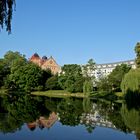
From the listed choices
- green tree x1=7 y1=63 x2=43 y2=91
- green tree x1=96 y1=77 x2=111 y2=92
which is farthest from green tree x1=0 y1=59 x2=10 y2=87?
green tree x1=96 y1=77 x2=111 y2=92

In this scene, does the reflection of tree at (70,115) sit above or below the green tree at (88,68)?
below

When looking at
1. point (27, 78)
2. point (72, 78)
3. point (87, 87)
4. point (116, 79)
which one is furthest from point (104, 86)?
point (27, 78)

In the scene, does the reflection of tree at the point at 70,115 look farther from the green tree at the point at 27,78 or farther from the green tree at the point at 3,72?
the green tree at the point at 3,72

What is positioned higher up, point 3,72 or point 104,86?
point 3,72

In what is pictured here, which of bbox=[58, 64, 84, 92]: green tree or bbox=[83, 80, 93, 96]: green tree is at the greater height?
bbox=[58, 64, 84, 92]: green tree

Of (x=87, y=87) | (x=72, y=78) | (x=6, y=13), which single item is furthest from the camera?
(x=72, y=78)

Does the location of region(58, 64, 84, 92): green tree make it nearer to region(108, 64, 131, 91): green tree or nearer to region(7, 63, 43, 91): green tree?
region(7, 63, 43, 91): green tree

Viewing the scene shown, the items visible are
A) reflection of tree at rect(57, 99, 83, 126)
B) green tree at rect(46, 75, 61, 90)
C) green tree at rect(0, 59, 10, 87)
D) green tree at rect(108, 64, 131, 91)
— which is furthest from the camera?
green tree at rect(0, 59, 10, 87)

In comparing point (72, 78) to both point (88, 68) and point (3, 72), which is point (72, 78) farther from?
point (3, 72)

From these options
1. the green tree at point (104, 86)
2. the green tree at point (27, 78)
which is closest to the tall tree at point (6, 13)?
the green tree at point (104, 86)

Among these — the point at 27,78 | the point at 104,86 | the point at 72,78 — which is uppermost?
the point at 27,78

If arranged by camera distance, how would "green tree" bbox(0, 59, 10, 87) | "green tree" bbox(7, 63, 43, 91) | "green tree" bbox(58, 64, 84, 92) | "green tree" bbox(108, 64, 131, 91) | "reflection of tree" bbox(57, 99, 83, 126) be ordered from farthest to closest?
"green tree" bbox(0, 59, 10, 87) < "green tree" bbox(7, 63, 43, 91) < "green tree" bbox(58, 64, 84, 92) < "green tree" bbox(108, 64, 131, 91) < "reflection of tree" bbox(57, 99, 83, 126)

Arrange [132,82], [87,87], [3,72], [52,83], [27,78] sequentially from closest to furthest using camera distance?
[132,82] < [87,87] < [27,78] < [52,83] < [3,72]

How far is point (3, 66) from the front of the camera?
11012 cm
